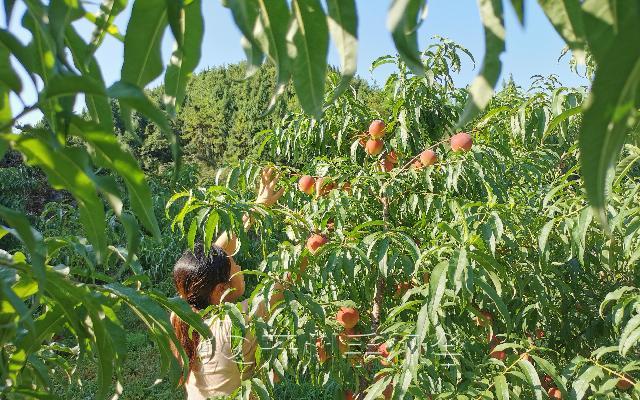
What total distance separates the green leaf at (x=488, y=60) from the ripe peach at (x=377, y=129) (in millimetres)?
1670

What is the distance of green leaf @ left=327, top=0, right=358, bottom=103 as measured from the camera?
348 millimetres

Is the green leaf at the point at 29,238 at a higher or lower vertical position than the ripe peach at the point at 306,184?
lower

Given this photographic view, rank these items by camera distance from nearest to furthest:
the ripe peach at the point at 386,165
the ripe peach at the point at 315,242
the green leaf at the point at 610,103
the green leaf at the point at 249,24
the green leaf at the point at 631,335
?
the green leaf at the point at 610,103
the green leaf at the point at 249,24
the green leaf at the point at 631,335
the ripe peach at the point at 315,242
the ripe peach at the point at 386,165

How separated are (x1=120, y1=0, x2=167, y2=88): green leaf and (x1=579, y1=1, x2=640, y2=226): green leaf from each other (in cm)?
27

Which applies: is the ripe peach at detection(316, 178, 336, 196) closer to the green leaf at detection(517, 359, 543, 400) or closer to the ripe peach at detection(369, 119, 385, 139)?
the ripe peach at detection(369, 119, 385, 139)

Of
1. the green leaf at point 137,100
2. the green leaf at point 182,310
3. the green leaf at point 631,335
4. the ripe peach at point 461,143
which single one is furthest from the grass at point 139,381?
the green leaf at point 137,100

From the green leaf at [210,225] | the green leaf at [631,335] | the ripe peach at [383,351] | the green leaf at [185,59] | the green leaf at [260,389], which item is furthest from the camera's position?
the ripe peach at [383,351]

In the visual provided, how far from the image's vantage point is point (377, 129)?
1.96m

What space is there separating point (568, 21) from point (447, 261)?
93 cm

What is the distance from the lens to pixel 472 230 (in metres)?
1.42

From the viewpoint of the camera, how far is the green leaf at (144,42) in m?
0.40

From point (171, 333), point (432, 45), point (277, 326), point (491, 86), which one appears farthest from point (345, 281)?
point (491, 86)

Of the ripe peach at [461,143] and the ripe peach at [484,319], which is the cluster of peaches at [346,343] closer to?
the ripe peach at [484,319]

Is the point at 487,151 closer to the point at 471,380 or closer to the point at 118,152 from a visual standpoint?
the point at 471,380
